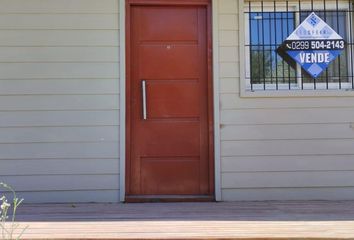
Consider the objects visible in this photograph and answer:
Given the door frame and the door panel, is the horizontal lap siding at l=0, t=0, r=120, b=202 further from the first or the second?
the door panel

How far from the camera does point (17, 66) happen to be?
16.3 feet

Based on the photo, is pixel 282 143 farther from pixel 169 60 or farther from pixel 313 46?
pixel 169 60

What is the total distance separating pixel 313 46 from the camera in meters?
5.18

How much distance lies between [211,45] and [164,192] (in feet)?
5.53

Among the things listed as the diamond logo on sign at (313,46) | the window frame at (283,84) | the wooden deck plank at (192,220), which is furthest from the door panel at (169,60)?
the wooden deck plank at (192,220)

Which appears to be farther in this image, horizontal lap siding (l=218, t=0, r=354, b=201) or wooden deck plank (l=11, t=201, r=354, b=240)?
horizontal lap siding (l=218, t=0, r=354, b=201)

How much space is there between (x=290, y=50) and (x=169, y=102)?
147 cm

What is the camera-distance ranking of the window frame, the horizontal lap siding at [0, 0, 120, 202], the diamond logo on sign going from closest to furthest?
the horizontal lap siding at [0, 0, 120, 202] < the window frame < the diamond logo on sign

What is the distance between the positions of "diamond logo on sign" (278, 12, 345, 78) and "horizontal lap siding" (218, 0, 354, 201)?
1.36 feet

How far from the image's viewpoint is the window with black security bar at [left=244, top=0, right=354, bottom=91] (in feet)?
17.0

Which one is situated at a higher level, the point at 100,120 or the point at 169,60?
the point at 169,60

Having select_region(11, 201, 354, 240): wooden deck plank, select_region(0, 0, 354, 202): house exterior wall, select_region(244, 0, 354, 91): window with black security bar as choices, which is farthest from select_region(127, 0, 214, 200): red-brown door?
select_region(244, 0, 354, 91): window with black security bar

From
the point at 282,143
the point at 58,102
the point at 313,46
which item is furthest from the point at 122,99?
the point at 313,46

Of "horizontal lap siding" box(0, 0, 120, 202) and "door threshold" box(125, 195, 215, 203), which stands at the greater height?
"horizontal lap siding" box(0, 0, 120, 202)
